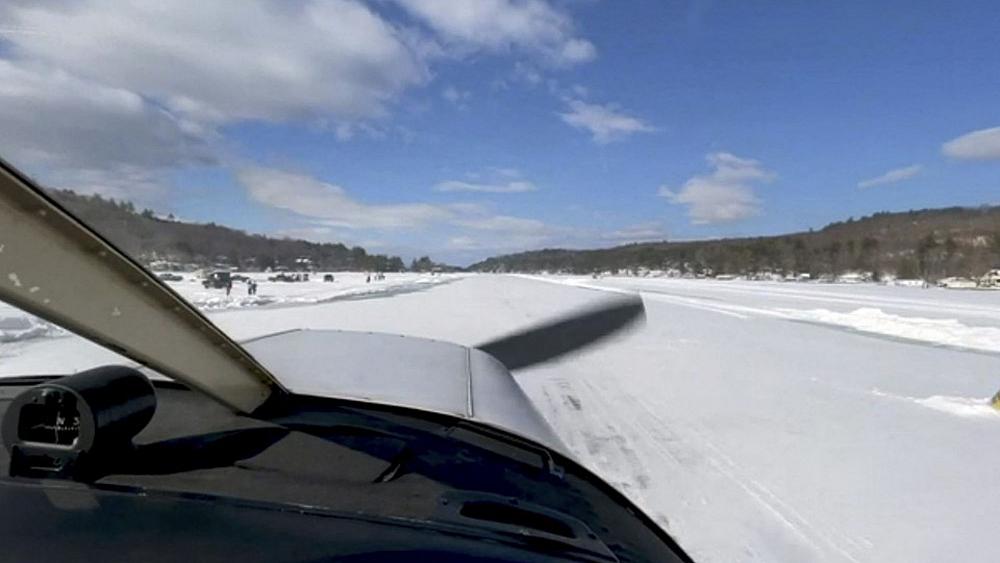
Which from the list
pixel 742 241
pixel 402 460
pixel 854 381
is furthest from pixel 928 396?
pixel 742 241

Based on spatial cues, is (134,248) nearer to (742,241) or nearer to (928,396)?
(928,396)

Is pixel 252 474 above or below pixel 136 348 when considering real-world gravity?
below

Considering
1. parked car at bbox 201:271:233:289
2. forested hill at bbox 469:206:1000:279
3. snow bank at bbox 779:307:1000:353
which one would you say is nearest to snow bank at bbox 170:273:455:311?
parked car at bbox 201:271:233:289

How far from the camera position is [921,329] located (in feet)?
67.7

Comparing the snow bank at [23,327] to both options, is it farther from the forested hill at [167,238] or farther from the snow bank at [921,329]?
the snow bank at [921,329]

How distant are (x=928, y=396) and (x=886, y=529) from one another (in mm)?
6645

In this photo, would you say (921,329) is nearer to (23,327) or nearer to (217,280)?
(217,280)

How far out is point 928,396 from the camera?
988 centimetres

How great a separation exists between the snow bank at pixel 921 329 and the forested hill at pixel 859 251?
75111 millimetres

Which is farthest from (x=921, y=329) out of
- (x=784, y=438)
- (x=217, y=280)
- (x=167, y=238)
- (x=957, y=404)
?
(x=167, y=238)

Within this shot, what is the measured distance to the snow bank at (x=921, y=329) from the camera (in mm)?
17966

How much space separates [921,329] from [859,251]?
105 metres

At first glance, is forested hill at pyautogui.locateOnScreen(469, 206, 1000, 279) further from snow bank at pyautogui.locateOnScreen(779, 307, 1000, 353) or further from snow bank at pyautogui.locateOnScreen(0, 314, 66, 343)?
snow bank at pyautogui.locateOnScreen(0, 314, 66, 343)

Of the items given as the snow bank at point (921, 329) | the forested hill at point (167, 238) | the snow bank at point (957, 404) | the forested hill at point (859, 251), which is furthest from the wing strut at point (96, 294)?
the forested hill at point (859, 251)
